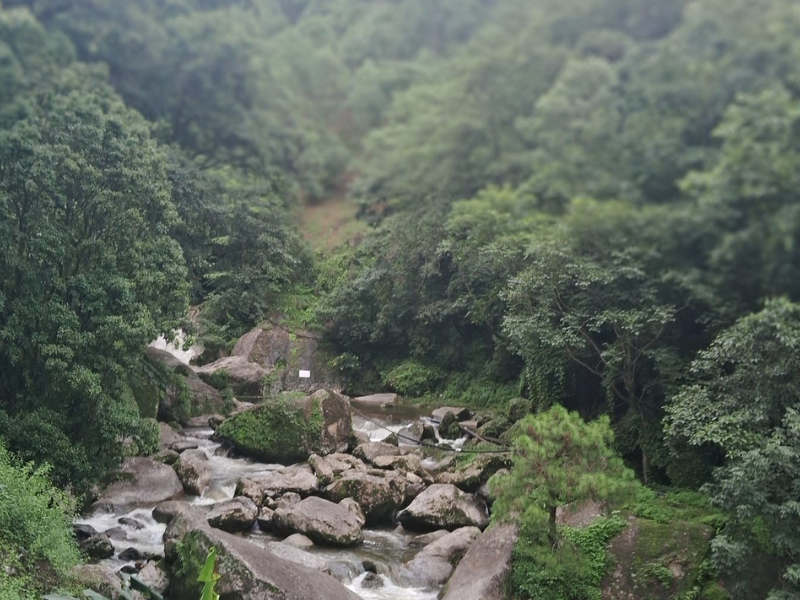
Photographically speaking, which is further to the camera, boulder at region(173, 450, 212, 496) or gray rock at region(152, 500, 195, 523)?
boulder at region(173, 450, 212, 496)

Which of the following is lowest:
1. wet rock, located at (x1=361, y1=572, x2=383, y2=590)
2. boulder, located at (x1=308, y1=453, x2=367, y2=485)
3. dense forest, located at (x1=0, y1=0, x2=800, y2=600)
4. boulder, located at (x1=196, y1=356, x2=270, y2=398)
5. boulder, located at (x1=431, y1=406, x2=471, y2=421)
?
wet rock, located at (x1=361, y1=572, x2=383, y2=590)

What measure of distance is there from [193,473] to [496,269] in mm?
5552

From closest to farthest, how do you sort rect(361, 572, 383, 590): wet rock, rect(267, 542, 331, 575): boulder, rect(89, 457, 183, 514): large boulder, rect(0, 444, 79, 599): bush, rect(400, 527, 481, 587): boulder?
rect(0, 444, 79, 599): bush, rect(267, 542, 331, 575): boulder, rect(361, 572, 383, 590): wet rock, rect(400, 527, 481, 587): boulder, rect(89, 457, 183, 514): large boulder

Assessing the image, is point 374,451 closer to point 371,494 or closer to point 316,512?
point 371,494

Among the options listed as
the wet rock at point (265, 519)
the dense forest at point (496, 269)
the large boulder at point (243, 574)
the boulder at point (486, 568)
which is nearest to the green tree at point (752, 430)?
the dense forest at point (496, 269)

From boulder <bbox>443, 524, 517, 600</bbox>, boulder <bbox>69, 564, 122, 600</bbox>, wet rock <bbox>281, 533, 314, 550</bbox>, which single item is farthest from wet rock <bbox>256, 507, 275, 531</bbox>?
boulder <bbox>443, 524, 517, 600</bbox>

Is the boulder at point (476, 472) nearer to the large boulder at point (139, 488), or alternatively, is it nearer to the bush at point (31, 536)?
the large boulder at point (139, 488)

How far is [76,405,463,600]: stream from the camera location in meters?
7.76

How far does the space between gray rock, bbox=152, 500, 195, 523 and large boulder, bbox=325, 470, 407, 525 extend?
6.48 feet

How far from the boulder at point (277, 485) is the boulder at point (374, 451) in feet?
3.06

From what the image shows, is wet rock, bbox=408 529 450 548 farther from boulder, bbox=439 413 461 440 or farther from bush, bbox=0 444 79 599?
bush, bbox=0 444 79 599

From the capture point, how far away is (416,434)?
1095cm

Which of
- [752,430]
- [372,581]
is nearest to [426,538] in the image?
[372,581]

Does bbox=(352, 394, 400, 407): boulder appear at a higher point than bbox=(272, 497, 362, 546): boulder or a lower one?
higher
